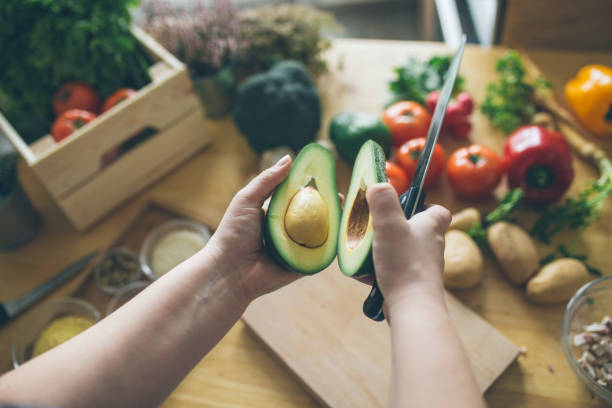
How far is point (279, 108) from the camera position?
111cm

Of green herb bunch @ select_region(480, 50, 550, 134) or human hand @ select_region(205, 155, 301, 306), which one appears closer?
human hand @ select_region(205, 155, 301, 306)

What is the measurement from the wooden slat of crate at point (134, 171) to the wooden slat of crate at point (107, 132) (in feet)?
0.11

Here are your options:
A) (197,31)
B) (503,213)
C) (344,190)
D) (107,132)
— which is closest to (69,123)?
(107,132)

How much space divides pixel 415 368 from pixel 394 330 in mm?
57

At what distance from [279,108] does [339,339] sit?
1.95 feet

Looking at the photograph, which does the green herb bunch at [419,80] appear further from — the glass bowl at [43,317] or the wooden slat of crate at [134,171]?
the glass bowl at [43,317]

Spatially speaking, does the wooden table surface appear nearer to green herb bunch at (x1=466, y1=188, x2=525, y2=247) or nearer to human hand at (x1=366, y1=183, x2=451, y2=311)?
green herb bunch at (x1=466, y1=188, x2=525, y2=247)

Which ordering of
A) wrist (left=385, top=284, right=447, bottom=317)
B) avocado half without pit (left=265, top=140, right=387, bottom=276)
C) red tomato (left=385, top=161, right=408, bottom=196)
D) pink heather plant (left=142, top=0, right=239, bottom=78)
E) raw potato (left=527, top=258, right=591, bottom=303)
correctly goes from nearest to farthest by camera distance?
wrist (left=385, top=284, right=447, bottom=317)
avocado half without pit (left=265, top=140, right=387, bottom=276)
raw potato (left=527, top=258, right=591, bottom=303)
red tomato (left=385, top=161, right=408, bottom=196)
pink heather plant (left=142, top=0, right=239, bottom=78)

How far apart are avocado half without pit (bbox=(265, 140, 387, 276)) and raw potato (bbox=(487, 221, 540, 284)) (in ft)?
1.30

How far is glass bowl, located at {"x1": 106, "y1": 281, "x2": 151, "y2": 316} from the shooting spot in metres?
1.01

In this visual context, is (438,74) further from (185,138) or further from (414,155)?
(185,138)

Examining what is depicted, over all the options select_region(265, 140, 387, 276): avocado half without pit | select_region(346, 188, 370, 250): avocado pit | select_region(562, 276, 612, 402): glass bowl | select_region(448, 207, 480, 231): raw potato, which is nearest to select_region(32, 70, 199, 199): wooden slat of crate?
select_region(265, 140, 387, 276): avocado half without pit

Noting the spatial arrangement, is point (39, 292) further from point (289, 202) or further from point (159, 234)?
point (289, 202)

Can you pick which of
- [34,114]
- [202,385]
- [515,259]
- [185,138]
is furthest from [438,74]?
[34,114]
